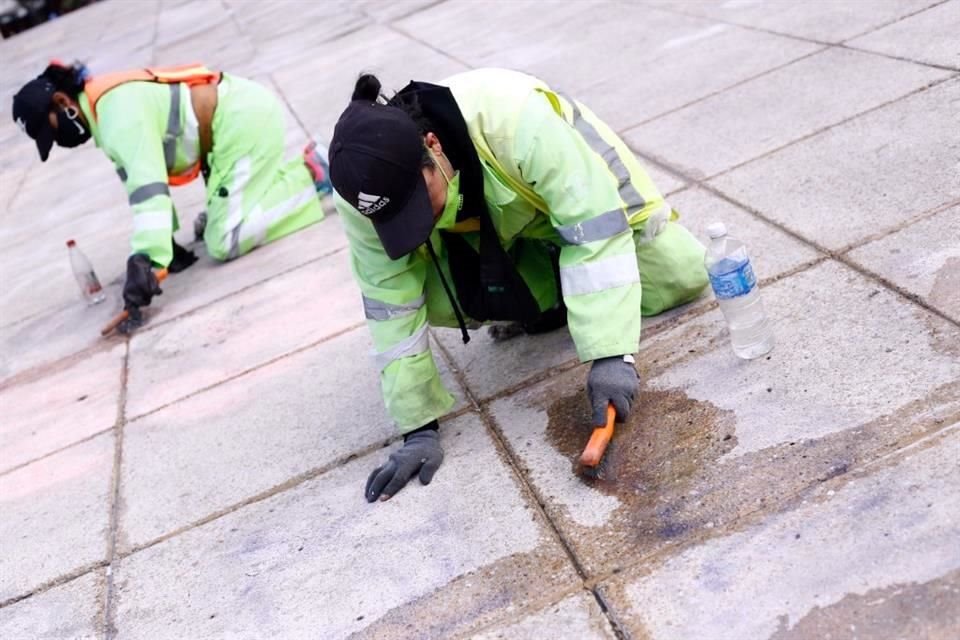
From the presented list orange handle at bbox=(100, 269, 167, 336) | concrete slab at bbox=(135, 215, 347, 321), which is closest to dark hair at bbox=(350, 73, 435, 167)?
concrete slab at bbox=(135, 215, 347, 321)

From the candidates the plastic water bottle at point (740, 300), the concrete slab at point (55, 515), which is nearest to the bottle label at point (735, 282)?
the plastic water bottle at point (740, 300)

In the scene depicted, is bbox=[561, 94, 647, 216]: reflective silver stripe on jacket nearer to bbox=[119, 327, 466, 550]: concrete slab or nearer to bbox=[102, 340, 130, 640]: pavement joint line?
bbox=[119, 327, 466, 550]: concrete slab

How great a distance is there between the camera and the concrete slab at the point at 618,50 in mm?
5500

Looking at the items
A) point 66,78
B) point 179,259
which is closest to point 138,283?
point 179,259

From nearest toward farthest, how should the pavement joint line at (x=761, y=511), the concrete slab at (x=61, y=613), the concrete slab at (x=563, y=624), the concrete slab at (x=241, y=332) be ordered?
1. the concrete slab at (x=563, y=624)
2. the pavement joint line at (x=761, y=511)
3. the concrete slab at (x=61, y=613)
4. the concrete slab at (x=241, y=332)

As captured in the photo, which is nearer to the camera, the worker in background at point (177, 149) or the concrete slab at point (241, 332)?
the concrete slab at point (241, 332)

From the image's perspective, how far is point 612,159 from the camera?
10.6 ft

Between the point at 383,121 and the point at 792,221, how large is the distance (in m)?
1.78

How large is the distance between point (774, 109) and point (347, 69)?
15.7 ft

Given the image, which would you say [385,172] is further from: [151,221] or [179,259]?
[179,259]

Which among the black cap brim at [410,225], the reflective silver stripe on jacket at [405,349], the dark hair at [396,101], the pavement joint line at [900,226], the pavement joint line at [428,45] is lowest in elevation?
the pavement joint line at [428,45]

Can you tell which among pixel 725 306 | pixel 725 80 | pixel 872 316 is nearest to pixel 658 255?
pixel 725 306

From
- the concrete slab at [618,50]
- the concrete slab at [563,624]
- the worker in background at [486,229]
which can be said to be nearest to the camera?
the concrete slab at [563,624]

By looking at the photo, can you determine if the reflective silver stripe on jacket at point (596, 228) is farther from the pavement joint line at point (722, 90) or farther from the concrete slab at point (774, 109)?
the pavement joint line at point (722, 90)
